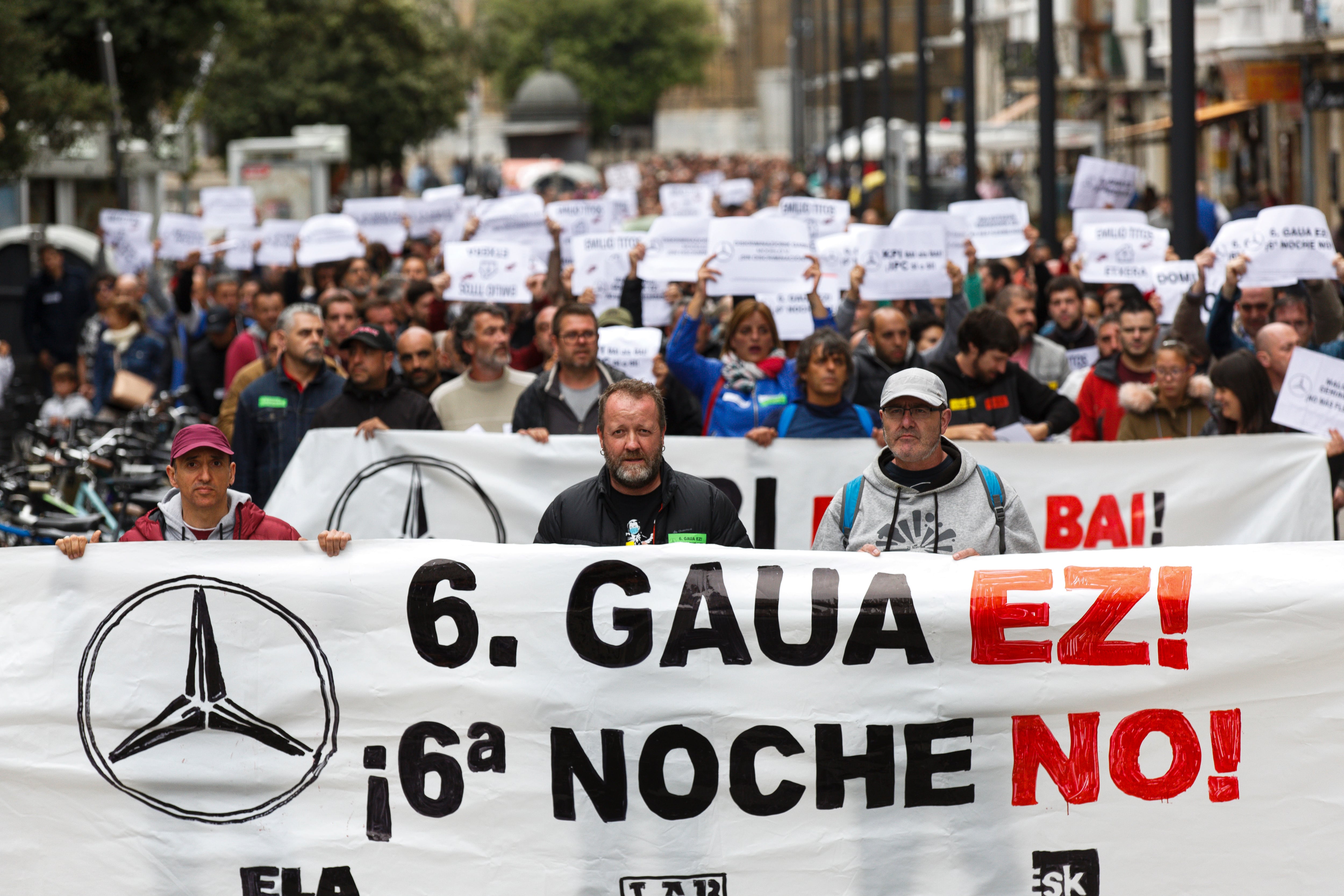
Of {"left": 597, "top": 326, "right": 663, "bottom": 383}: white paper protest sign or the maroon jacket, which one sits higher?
{"left": 597, "top": 326, "right": 663, "bottom": 383}: white paper protest sign

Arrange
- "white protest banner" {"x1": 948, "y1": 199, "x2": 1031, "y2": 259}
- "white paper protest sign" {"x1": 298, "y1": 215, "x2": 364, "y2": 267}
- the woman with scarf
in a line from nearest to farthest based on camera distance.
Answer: the woman with scarf < "white protest banner" {"x1": 948, "y1": 199, "x2": 1031, "y2": 259} < "white paper protest sign" {"x1": 298, "y1": 215, "x2": 364, "y2": 267}

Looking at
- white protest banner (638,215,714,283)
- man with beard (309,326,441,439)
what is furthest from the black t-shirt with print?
white protest banner (638,215,714,283)

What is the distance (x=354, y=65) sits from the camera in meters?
46.4

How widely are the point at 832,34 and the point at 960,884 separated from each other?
109148 millimetres

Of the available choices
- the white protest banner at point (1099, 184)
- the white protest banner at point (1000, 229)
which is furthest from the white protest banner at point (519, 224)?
the white protest banner at point (1099, 184)

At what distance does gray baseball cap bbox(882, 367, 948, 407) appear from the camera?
5.33 meters

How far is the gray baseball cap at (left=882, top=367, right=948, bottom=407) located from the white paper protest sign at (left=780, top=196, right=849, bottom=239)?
8.30 m

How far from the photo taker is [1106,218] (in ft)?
39.2

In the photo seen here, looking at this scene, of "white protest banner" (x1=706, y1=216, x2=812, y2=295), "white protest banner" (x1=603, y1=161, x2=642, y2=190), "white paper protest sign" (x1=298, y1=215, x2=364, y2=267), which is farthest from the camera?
"white protest banner" (x1=603, y1=161, x2=642, y2=190)

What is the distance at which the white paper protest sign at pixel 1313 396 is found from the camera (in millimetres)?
7156

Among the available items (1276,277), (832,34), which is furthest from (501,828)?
(832,34)

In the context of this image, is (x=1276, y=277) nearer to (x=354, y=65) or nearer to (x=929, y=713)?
(x=929, y=713)

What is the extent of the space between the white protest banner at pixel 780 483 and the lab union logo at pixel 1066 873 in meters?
2.81

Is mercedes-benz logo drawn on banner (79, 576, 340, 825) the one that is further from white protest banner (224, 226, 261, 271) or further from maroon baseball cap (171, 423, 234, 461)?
white protest banner (224, 226, 261, 271)
